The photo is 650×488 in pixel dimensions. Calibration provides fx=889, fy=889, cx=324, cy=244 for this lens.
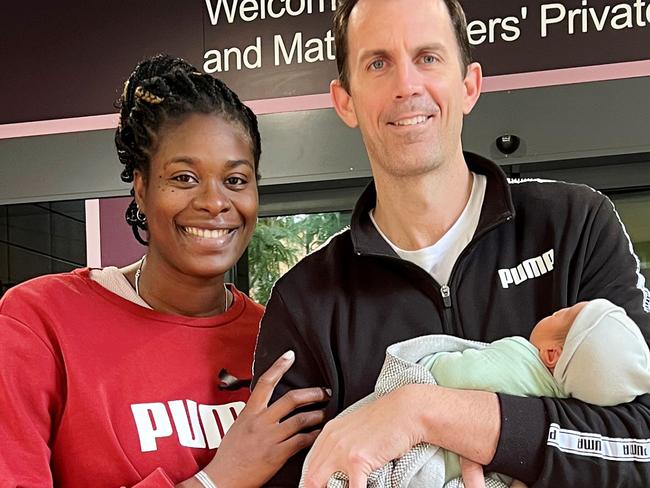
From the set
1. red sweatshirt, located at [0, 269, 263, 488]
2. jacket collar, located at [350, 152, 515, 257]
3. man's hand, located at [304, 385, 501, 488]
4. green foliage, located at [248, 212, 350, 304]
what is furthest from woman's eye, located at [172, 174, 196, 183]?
green foliage, located at [248, 212, 350, 304]

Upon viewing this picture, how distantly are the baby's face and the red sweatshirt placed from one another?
806 millimetres

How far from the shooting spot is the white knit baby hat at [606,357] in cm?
145

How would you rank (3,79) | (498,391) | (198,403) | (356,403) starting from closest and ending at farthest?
1. (498,391)
2. (356,403)
3. (198,403)
4. (3,79)

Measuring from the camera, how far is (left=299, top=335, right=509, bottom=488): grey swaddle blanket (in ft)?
4.92

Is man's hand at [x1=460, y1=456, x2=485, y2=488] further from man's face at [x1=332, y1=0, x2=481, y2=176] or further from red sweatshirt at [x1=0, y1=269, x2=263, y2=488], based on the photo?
red sweatshirt at [x1=0, y1=269, x2=263, y2=488]

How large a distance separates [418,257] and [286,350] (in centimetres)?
33

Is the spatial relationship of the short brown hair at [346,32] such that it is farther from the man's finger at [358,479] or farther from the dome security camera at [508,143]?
the dome security camera at [508,143]

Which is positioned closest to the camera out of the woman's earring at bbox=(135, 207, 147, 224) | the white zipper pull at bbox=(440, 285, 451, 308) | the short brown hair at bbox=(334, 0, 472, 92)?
the white zipper pull at bbox=(440, 285, 451, 308)

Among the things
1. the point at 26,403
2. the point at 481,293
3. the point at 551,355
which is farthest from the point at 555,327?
the point at 26,403

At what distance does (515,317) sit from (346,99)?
582mm

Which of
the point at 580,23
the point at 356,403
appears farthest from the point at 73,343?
the point at 580,23

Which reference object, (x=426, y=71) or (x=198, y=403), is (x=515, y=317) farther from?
(x=198, y=403)

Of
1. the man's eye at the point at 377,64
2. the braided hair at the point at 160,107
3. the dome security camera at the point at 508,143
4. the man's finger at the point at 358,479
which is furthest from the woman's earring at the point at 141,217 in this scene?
the dome security camera at the point at 508,143

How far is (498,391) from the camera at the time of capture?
1531 mm
